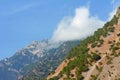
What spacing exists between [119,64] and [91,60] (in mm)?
18839

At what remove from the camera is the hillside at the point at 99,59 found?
10400cm

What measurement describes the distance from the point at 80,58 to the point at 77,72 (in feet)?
30.2

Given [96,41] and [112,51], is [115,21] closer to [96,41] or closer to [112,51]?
[96,41]

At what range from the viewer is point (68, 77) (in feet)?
395

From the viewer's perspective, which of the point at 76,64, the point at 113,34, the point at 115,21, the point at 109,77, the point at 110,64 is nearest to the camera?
the point at 109,77

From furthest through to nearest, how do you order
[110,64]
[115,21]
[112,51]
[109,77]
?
[115,21] → [112,51] → [110,64] → [109,77]

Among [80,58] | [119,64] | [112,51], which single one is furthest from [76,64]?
[119,64]

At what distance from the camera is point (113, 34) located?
5217 inches

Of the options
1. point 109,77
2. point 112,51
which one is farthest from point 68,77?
point 109,77

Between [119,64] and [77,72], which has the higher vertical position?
[77,72]

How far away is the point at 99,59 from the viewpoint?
390 ft

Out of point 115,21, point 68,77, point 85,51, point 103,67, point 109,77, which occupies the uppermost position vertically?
point 115,21

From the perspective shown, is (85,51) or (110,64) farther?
(85,51)

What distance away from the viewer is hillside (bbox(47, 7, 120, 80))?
10400 centimetres
